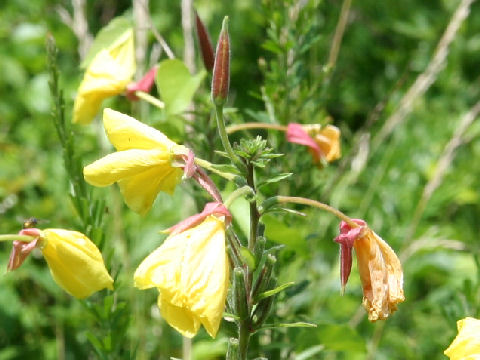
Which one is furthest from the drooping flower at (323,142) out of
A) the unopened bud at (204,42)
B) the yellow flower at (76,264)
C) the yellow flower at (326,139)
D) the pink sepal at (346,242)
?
the yellow flower at (76,264)

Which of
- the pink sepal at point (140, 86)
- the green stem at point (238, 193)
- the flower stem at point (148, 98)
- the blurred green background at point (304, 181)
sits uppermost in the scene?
the pink sepal at point (140, 86)

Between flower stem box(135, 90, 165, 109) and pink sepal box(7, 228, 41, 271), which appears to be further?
flower stem box(135, 90, 165, 109)

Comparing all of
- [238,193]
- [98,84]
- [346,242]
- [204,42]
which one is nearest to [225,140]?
[238,193]

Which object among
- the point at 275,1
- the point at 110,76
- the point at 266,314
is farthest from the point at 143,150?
the point at 275,1

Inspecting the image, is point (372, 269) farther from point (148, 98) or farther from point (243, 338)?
point (148, 98)

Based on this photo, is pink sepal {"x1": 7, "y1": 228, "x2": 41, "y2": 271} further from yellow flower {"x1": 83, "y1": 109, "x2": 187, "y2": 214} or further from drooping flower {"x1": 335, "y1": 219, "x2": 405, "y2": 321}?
drooping flower {"x1": 335, "y1": 219, "x2": 405, "y2": 321}

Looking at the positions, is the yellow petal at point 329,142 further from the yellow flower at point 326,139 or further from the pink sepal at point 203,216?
the pink sepal at point 203,216

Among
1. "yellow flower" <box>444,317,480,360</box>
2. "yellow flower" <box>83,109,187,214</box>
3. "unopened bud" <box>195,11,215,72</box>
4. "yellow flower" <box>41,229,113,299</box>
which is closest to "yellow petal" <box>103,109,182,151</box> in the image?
"yellow flower" <box>83,109,187,214</box>
